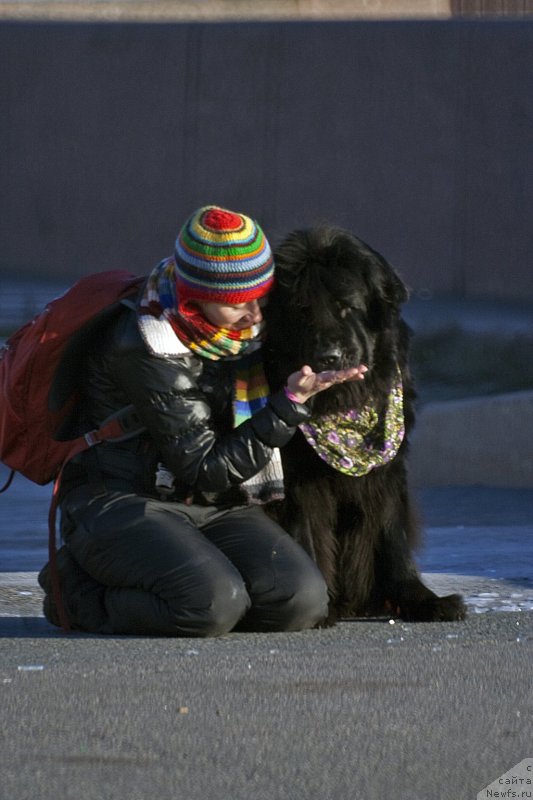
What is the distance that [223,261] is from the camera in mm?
4215

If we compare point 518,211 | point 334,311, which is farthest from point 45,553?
point 518,211

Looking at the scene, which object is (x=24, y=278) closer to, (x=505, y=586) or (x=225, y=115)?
(x=225, y=115)

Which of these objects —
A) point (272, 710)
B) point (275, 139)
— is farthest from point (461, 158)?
point (272, 710)

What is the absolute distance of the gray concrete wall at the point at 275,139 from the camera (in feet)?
43.1

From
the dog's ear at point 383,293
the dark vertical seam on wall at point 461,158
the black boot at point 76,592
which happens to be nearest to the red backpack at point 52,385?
the black boot at point 76,592

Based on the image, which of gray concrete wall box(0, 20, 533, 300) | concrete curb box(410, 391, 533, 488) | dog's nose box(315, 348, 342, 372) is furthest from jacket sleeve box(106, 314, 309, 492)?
gray concrete wall box(0, 20, 533, 300)

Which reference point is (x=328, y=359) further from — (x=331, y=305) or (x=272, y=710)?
(x=272, y=710)

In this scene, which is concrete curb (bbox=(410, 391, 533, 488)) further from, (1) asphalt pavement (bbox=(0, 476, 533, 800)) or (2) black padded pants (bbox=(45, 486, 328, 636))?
(2) black padded pants (bbox=(45, 486, 328, 636))

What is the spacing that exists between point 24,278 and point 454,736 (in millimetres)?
11673

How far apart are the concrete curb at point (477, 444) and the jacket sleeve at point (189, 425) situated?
15.6 ft

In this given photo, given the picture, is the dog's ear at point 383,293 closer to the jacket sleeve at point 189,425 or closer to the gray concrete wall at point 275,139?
the jacket sleeve at point 189,425

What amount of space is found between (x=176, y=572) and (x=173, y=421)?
409 mm

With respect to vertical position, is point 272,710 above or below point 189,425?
below

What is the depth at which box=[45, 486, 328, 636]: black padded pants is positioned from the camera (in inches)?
170
